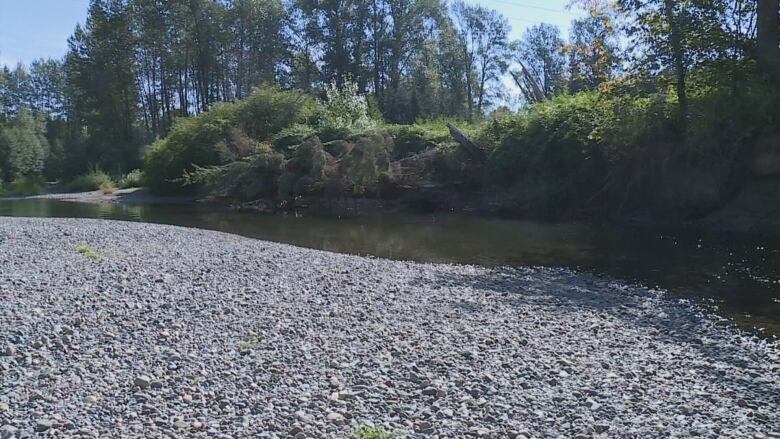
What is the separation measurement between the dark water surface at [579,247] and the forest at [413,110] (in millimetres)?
2562

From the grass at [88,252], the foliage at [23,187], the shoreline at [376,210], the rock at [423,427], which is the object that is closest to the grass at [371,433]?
the rock at [423,427]

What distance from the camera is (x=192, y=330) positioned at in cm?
776

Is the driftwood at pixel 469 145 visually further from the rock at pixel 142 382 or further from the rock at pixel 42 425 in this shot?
the rock at pixel 42 425

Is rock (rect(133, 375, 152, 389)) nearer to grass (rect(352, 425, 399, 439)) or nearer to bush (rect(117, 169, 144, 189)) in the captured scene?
grass (rect(352, 425, 399, 439))

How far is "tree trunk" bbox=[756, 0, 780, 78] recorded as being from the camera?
63.7 feet

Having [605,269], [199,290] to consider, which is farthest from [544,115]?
[199,290]

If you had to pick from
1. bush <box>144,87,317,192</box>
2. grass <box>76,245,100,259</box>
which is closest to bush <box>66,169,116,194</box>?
bush <box>144,87,317,192</box>

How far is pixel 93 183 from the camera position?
5228 cm

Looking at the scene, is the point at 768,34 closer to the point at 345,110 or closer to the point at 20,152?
the point at 345,110

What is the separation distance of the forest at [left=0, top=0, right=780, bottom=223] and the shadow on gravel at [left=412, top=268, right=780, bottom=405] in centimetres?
1058

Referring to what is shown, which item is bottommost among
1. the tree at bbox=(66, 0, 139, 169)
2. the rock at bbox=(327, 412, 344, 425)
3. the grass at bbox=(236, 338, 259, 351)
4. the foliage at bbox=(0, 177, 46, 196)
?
the rock at bbox=(327, 412, 344, 425)

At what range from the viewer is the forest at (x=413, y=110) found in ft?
67.0

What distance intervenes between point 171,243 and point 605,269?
450 inches

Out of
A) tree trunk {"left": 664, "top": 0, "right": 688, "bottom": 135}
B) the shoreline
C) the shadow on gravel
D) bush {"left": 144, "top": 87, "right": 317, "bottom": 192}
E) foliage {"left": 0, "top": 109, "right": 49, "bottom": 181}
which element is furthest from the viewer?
foliage {"left": 0, "top": 109, "right": 49, "bottom": 181}
